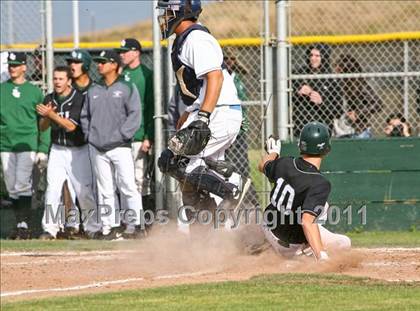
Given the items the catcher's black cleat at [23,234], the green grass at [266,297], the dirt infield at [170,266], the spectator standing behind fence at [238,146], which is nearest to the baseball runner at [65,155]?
the catcher's black cleat at [23,234]

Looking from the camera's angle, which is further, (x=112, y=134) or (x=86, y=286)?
(x=112, y=134)

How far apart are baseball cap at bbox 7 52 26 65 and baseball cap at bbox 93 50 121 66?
1.10 meters

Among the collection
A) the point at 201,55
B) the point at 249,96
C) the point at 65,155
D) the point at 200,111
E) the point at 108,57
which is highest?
→ the point at 108,57

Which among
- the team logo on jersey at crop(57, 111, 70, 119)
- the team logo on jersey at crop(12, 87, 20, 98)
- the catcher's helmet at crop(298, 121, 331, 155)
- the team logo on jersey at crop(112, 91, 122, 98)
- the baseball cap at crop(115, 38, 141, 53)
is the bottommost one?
the catcher's helmet at crop(298, 121, 331, 155)

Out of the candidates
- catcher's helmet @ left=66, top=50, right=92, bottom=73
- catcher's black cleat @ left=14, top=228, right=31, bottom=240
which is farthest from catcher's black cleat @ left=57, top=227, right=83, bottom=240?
catcher's helmet @ left=66, top=50, right=92, bottom=73

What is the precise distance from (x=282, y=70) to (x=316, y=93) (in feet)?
1.73

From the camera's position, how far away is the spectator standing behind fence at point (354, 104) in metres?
13.0

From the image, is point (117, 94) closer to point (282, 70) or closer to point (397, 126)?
point (282, 70)

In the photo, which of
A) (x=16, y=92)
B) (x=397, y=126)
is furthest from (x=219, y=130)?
(x=16, y=92)

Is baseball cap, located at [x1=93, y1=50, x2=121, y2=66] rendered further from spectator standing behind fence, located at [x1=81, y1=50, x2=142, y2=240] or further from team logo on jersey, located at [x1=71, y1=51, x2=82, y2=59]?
team logo on jersey, located at [x1=71, y1=51, x2=82, y2=59]

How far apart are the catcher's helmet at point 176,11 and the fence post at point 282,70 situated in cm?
361

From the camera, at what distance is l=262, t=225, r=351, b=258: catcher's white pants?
8.84 m

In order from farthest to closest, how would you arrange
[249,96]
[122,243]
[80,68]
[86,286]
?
[249,96]
[80,68]
[122,243]
[86,286]

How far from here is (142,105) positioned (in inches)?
529
